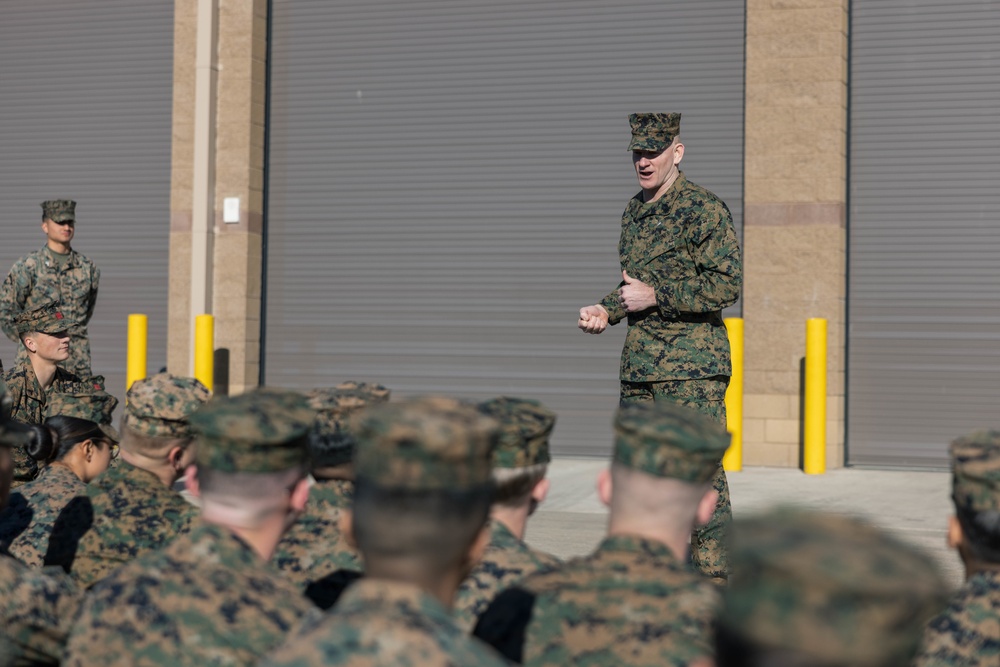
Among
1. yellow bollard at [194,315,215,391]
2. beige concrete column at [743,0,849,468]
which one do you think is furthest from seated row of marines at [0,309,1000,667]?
yellow bollard at [194,315,215,391]

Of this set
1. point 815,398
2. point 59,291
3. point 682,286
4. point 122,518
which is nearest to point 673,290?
point 682,286

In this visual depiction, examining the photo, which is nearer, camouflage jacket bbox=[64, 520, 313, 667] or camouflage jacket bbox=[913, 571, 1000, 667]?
camouflage jacket bbox=[64, 520, 313, 667]

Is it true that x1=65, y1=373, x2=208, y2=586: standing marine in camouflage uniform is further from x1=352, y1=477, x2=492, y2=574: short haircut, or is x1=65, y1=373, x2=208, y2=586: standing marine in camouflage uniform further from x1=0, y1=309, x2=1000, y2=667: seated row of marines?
x1=352, y1=477, x2=492, y2=574: short haircut

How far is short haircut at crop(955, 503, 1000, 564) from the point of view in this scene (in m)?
2.77

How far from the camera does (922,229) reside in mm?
10258

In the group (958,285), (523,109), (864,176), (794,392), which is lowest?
(794,392)

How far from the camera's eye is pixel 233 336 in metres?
12.2

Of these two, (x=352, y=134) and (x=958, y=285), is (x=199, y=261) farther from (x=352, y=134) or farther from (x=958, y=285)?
(x=958, y=285)

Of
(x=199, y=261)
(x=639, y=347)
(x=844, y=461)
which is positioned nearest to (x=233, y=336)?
(x=199, y=261)

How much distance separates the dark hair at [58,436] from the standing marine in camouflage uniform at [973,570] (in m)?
3.47

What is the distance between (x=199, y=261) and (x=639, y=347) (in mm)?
7786

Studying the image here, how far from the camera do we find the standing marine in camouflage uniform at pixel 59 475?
13.7 feet

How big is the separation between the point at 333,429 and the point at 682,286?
2.05 metres

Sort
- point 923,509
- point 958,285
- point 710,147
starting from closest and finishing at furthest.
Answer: point 923,509, point 958,285, point 710,147
